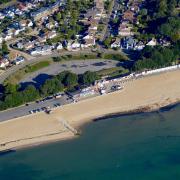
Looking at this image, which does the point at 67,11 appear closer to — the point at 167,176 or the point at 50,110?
the point at 50,110

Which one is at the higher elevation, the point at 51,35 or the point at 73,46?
the point at 51,35

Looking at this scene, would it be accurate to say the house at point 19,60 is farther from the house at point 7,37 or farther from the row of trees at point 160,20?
the row of trees at point 160,20

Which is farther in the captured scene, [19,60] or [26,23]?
[26,23]

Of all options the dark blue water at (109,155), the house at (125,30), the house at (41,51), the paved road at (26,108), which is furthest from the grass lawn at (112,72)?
the house at (125,30)

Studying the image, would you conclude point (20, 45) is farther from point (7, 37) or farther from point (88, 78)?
point (88, 78)

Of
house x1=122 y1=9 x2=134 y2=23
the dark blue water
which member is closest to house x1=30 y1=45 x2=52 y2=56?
house x1=122 y1=9 x2=134 y2=23

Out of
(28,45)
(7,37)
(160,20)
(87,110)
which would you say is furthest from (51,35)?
(87,110)

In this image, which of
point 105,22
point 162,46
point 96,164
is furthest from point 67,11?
point 96,164
